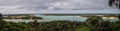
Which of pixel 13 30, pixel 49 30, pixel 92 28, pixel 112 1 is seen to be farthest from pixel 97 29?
pixel 49 30

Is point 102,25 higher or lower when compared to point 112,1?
lower

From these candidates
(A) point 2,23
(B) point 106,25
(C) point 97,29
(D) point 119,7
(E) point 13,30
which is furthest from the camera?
(A) point 2,23

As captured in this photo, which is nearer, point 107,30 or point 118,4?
point 118,4

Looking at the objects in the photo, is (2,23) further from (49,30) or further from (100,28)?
(100,28)

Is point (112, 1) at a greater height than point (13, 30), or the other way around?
point (112, 1)

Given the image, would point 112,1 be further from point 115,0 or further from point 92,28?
point 92,28

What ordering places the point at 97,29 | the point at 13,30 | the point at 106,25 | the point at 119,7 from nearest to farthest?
the point at 119,7, the point at 97,29, the point at 106,25, the point at 13,30

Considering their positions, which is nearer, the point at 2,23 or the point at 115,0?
the point at 115,0

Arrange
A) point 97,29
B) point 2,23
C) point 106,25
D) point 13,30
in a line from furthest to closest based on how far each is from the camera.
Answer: point 2,23 < point 13,30 < point 106,25 < point 97,29

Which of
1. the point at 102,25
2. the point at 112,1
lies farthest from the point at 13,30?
the point at 112,1
